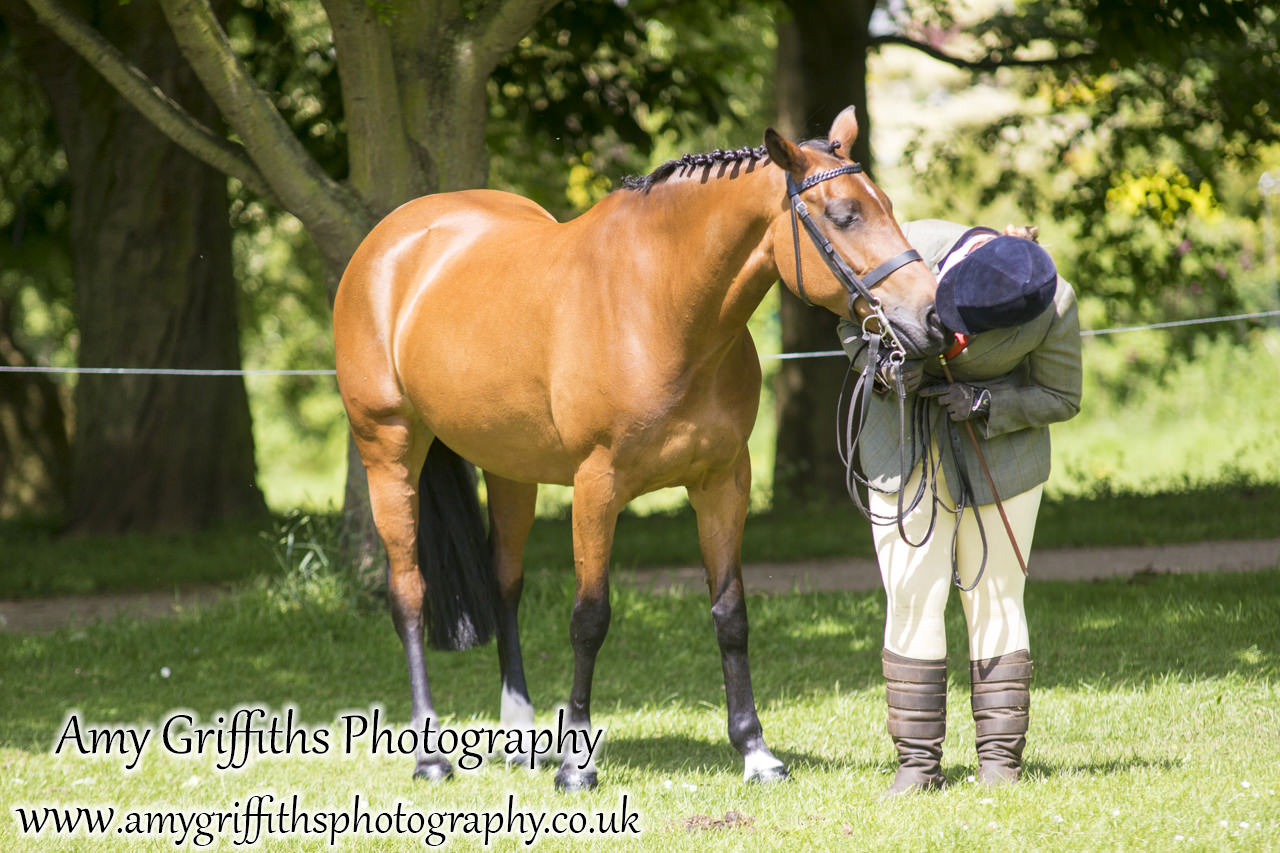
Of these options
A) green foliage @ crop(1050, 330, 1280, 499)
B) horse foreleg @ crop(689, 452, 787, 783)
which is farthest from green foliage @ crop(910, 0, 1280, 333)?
horse foreleg @ crop(689, 452, 787, 783)

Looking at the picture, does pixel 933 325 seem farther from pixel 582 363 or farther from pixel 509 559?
pixel 509 559

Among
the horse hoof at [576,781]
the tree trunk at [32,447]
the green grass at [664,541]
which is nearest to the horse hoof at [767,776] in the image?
the horse hoof at [576,781]

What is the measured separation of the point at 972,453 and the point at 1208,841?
1332mm

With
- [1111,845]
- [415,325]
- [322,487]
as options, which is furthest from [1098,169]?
[322,487]

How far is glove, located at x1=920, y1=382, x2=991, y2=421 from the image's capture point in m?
4.14

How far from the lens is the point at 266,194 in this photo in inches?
286

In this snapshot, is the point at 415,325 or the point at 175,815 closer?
the point at 175,815

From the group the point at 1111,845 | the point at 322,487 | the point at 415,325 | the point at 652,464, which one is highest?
the point at 415,325

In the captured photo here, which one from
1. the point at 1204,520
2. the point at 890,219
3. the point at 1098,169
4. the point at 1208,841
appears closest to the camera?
the point at 1208,841

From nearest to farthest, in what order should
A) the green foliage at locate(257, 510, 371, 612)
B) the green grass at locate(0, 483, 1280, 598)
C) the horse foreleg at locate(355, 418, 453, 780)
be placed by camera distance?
1. the horse foreleg at locate(355, 418, 453, 780)
2. the green foliage at locate(257, 510, 371, 612)
3. the green grass at locate(0, 483, 1280, 598)

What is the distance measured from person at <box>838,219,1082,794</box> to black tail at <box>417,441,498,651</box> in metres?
1.93

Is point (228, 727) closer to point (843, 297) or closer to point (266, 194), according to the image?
point (266, 194)

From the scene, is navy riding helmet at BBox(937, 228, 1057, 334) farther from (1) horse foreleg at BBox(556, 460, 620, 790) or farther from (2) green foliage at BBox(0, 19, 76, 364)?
(2) green foliage at BBox(0, 19, 76, 364)

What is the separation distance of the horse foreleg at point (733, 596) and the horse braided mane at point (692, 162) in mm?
1034
